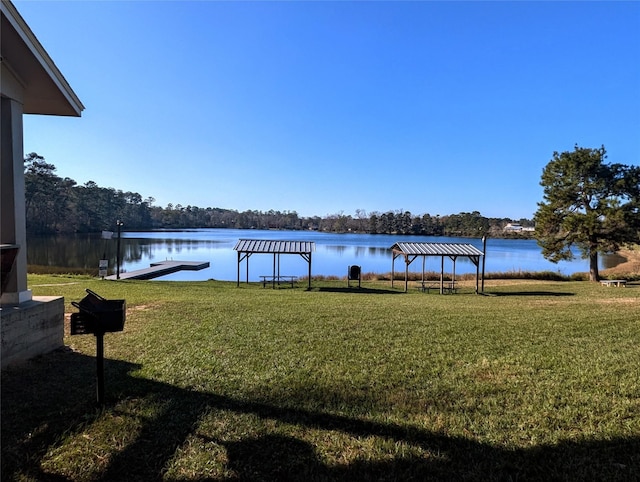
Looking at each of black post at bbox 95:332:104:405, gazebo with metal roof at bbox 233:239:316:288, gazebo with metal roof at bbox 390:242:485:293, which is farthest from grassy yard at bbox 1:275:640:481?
gazebo with metal roof at bbox 233:239:316:288

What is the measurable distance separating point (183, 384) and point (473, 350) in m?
3.40

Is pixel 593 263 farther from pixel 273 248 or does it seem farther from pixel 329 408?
pixel 329 408

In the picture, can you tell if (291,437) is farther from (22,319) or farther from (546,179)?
(546,179)

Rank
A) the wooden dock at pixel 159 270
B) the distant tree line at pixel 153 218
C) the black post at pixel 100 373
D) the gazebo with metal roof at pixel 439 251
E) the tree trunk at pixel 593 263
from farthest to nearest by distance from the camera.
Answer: the distant tree line at pixel 153 218 < the wooden dock at pixel 159 270 < the tree trunk at pixel 593 263 < the gazebo with metal roof at pixel 439 251 < the black post at pixel 100 373

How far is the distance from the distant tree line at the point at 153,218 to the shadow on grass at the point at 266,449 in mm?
20865

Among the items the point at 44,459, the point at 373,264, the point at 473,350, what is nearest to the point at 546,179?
the point at 373,264

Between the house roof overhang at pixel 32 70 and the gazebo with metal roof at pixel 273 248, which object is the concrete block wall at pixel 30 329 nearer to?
the house roof overhang at pixel 32 70

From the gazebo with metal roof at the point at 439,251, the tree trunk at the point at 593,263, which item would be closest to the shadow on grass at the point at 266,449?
the gazebo with metal roof at the point at 439,251

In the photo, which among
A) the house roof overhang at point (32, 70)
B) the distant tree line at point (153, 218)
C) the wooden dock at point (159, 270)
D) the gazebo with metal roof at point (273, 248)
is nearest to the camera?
the house roof overhang at point (32, 70)

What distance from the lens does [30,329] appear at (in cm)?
421

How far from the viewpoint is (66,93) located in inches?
194

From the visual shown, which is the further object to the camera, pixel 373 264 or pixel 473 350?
pixel 373 264

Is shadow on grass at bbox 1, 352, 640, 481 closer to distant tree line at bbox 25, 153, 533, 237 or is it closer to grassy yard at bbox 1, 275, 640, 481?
grassy yard at bbox 1, 275, 640, 481

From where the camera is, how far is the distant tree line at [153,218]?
60000mm
